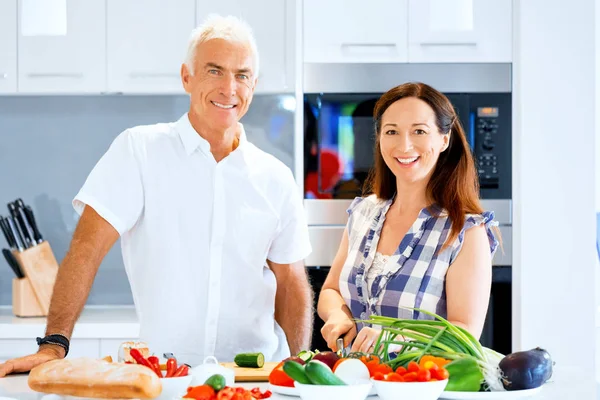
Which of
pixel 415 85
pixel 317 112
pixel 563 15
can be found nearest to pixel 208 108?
pixel 415 85

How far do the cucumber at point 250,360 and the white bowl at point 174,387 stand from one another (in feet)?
0.86

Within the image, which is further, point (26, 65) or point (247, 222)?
point (26, 65)

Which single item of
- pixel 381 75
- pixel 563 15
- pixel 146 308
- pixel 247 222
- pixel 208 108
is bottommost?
pixel 146 308

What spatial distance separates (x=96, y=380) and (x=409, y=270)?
2.72ft

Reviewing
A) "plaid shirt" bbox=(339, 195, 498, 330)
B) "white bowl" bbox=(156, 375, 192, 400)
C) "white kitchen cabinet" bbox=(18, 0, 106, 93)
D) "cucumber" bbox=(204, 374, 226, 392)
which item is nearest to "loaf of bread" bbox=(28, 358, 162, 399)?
"white bowl" bbox=(156, 375, 192, 400)

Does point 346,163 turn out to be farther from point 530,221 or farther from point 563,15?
point 563,15

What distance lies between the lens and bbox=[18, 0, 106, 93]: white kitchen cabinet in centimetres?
320

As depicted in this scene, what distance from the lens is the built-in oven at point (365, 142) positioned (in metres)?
3.05

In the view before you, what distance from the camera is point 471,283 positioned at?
6.17ft

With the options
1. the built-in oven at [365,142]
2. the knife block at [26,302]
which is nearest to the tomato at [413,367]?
the built-in oven at [365,142]

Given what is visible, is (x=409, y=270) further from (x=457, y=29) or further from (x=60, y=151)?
(x=60, y=151)

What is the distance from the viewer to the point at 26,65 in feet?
10.5

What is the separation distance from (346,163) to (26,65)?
4.18 feet

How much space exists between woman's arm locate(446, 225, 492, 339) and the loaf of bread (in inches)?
29.4
